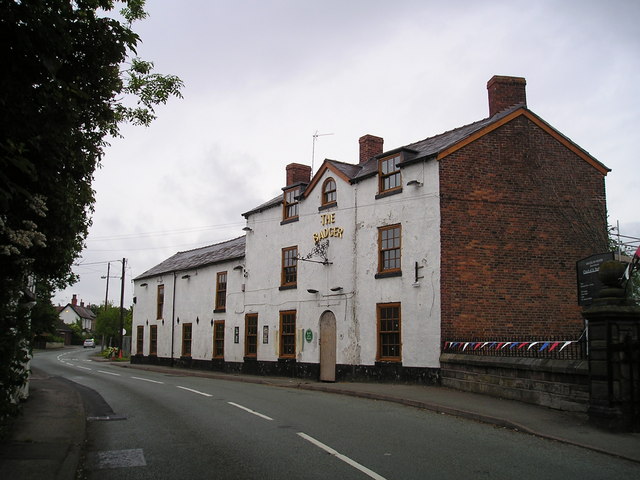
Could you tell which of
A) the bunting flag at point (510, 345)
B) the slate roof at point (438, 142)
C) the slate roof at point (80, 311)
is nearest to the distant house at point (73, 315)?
the slate roof at point (80, 311)

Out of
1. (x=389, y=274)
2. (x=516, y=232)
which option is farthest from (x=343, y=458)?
(x=516, y=232)

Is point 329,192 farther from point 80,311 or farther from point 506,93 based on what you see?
point 80,311

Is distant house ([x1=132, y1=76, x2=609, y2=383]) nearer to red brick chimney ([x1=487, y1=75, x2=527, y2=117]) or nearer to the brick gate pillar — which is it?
red brick chimney ([x1=487, y1=75, x2=527, y2=117])

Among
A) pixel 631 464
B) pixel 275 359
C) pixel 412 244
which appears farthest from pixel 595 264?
pixel 275 359

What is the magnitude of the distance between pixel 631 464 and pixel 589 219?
13.9 meters

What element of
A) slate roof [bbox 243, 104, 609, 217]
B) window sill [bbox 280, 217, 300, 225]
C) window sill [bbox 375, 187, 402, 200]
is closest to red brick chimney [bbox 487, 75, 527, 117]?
slate roof [bbox 243, 104, 609, 217]

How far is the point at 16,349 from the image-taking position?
24.4 ft

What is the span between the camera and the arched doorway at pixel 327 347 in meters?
22.4

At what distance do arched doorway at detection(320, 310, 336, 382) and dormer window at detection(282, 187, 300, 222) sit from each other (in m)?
5.21

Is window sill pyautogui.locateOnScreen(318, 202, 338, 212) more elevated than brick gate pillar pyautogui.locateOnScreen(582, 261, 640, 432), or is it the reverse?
window sill pyautogui.locateOnScreen(318, 202, 338, 212)

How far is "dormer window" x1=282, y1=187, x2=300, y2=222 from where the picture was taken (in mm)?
25886

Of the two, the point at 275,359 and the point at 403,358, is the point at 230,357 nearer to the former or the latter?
the point at 275,359

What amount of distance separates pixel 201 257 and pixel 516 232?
22.0 meters

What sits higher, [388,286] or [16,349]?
[388,286]
